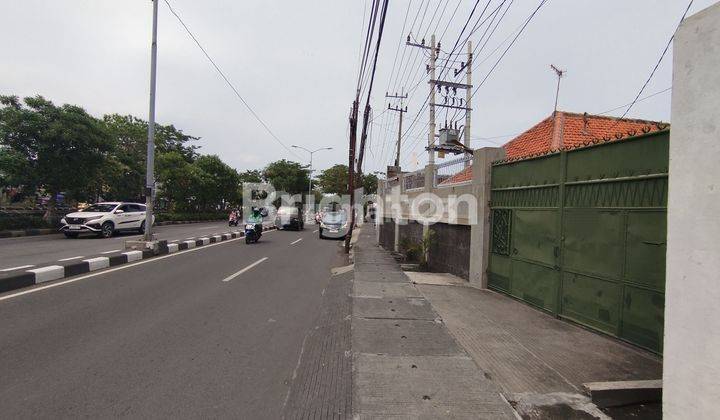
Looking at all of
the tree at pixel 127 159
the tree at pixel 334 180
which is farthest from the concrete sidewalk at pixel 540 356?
the tree at pixel 334 180

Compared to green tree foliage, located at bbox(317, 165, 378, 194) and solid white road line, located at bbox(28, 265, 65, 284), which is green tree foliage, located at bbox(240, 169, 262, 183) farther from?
solid white road line, located at bbox(28, 265, 65, 284)

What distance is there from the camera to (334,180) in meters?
61.8

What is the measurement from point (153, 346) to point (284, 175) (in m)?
47.8

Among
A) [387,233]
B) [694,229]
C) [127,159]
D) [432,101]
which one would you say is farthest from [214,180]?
[694,229]

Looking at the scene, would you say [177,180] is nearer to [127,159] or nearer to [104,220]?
[127,159]

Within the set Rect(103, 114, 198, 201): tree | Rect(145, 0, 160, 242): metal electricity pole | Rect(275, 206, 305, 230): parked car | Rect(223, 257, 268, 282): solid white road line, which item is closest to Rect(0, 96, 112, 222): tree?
Rect(103, 114, 198, 201): tree

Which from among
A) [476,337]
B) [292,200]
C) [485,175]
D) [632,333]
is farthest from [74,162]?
[292,200]

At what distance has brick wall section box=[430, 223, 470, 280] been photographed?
28.4ft

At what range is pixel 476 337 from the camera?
A: 15.9ft

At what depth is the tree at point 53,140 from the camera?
16.9 metres

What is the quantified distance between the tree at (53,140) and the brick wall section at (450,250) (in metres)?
16.3

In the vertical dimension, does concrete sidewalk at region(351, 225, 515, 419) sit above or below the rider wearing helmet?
below

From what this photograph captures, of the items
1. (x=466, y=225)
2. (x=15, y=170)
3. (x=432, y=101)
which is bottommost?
(x=466, y=225)

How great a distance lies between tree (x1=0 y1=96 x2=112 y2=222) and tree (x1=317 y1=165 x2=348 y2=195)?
133ft
